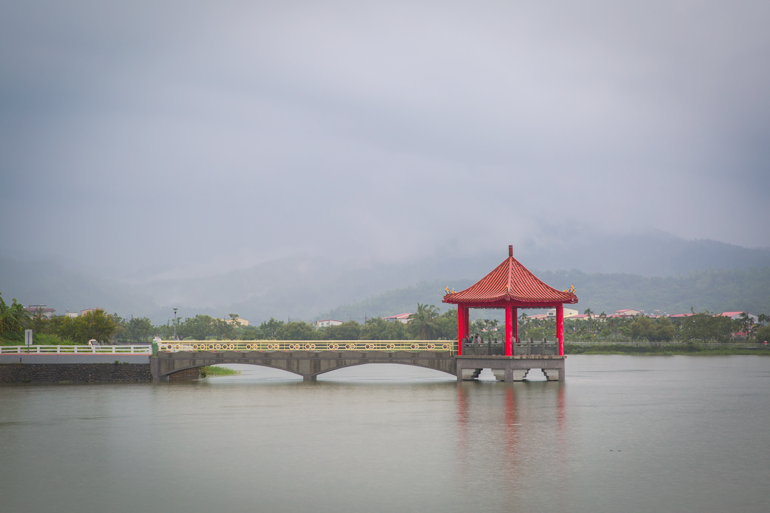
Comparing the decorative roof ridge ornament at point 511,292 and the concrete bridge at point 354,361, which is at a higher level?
the decorative roof ridge ornament at point 511,292

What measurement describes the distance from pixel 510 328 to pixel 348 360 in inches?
385

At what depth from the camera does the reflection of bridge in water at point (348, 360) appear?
4172 centimetres

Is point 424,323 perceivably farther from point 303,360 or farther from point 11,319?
point 303,360

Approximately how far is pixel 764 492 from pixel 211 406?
22541 millimetres

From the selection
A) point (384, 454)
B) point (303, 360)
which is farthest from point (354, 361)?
point (384, 454)

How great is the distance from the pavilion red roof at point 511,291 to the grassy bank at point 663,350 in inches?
2988

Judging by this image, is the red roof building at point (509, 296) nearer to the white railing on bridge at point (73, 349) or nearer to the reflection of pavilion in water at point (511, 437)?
the reflection of pavilion in water at point (511, 437)

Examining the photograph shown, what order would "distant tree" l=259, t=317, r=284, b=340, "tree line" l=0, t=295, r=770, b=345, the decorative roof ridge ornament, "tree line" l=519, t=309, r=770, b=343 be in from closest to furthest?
the decorative roof ridge ornament, "tree line" l=0, t=295, r=770, b=345, "tree line" l=519, t=309, r=770, b=343, "distant tree" l=259, t=317, r=284, b=340

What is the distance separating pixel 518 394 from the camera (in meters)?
35.2

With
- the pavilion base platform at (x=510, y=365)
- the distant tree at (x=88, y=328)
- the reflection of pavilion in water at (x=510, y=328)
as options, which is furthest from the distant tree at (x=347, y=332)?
the reflection of pavilion in water at (x=510, y=328)

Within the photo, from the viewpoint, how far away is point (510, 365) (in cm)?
4131

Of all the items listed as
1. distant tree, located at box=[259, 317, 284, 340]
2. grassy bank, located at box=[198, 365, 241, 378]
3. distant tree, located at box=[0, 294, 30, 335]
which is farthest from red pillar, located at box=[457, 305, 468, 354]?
distant tree, located at box=[259, 317, 284, 340]

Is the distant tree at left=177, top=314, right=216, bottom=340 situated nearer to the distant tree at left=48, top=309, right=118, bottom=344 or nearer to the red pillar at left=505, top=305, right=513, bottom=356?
the distant tree at left=48, top=309, right=118, bottom=344

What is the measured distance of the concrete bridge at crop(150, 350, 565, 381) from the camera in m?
41.7
